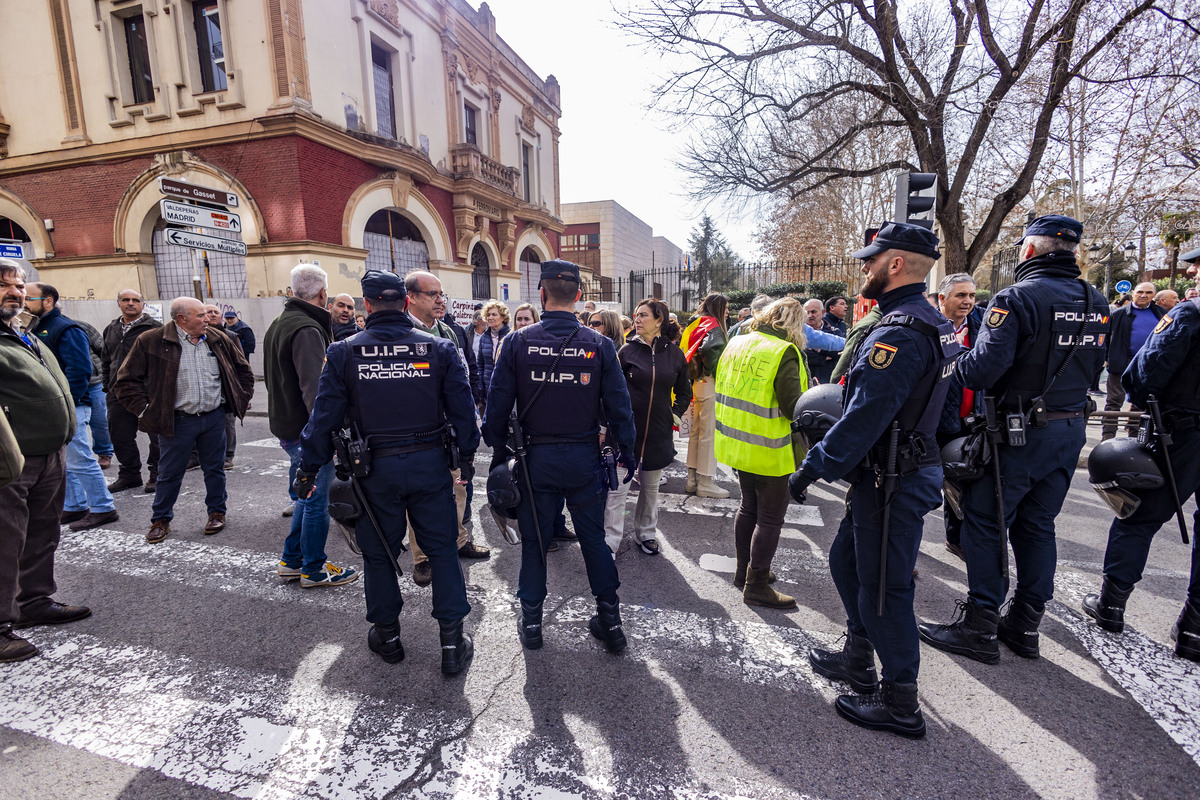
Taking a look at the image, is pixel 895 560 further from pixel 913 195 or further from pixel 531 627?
pixel 913 195

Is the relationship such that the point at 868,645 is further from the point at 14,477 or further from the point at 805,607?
the point at 14,477

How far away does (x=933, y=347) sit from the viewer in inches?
92.0

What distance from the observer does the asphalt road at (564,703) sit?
2197mm

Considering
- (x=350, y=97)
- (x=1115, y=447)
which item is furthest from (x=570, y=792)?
(x=350, y=97)

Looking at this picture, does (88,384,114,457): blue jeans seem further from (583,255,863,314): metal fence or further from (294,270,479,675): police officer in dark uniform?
(583,255,863,314): metal fence

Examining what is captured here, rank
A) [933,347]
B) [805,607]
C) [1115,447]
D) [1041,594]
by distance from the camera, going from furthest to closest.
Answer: [805,607], [1115,447], [1041,594], [933,347]

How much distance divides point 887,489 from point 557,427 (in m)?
1.64

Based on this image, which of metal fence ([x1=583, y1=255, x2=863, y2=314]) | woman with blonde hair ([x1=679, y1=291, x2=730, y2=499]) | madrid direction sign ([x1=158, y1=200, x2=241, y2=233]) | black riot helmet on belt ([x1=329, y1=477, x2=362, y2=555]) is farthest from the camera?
metal fence ([x1=583, y1=255, x2=863, y2=314])

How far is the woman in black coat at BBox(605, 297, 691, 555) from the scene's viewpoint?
170 inches

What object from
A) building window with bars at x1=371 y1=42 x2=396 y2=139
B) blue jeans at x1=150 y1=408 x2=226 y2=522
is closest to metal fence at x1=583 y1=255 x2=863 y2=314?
building window with bars at x1=371 y1=42 x2=396 y2=139

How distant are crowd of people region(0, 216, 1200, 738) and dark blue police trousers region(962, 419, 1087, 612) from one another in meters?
0.01

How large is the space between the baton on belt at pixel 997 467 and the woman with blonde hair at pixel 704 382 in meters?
2.53

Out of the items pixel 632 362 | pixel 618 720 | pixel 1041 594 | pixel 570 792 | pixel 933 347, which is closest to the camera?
pixel 570 792

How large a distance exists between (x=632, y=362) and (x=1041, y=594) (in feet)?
9.45
